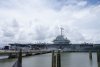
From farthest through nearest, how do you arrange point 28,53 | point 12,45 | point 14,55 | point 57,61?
point 12,45, point 28,53, point 14,55, point 57,61

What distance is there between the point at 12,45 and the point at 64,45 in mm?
50560

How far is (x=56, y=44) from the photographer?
195500 millimetres

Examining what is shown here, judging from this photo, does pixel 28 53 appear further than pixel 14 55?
Yes

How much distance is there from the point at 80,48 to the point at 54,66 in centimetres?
17240

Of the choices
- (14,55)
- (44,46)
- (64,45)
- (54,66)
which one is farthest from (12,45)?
(54,66)

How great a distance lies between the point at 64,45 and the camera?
200 metres

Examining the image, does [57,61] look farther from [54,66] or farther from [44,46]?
[44,46]

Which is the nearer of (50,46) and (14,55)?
(14,55)

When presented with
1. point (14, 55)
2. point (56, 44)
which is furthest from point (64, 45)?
point (14, 55)

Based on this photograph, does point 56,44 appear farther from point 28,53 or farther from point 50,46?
point 28,53

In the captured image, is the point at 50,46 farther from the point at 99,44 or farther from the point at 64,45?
the point at 99,44

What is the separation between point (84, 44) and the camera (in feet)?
641

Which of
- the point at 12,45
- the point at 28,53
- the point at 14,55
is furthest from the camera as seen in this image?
the point at 12,45

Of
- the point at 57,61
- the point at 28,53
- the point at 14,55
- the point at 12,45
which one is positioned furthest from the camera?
the point at 12,45
